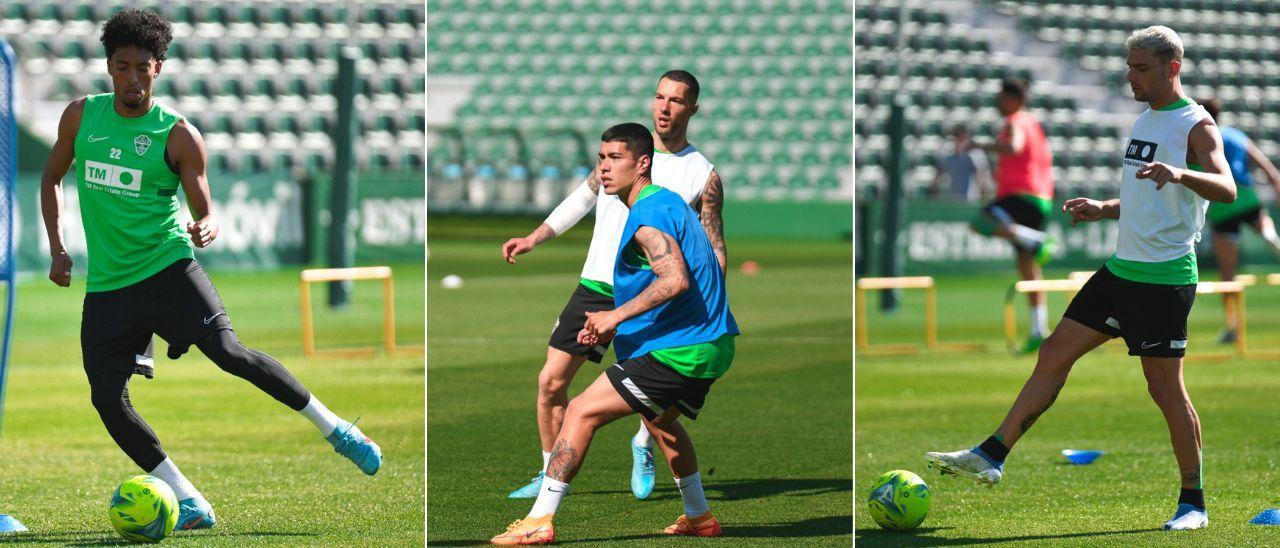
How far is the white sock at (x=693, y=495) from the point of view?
18.0 feet

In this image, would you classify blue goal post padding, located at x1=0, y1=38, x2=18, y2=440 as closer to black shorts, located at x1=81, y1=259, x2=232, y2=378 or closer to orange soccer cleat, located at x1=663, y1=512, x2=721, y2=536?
black shorts, located at x1=81, y1=259, x2=232, y2=378

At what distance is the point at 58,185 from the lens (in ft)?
18.7

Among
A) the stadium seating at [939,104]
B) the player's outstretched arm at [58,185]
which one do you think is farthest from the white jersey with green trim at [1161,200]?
the stadium seating at [939,104]

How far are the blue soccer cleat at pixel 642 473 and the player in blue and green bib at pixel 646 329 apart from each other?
44.9 inches

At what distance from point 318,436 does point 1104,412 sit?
4.67 metres

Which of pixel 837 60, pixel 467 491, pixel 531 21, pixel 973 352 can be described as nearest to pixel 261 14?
pixel 531 21

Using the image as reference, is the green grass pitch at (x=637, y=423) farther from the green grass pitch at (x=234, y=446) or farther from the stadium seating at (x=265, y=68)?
the stadium seating at (x=265, y=68)

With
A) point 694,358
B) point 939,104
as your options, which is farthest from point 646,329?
point 939,104

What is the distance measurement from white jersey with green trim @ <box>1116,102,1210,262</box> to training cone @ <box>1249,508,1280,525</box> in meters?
1.03

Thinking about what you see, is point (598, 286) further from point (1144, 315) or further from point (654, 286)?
point (1144, 315)

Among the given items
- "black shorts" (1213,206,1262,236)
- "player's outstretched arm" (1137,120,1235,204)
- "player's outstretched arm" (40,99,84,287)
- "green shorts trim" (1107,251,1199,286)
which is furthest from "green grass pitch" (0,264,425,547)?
"black shorts" (1213,206,1262,236)

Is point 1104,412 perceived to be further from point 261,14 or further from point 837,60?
point 837,60

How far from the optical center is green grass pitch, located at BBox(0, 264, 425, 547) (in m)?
5.89

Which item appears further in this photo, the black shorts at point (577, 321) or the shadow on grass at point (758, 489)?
the shadow on grass at point (758, 489)
